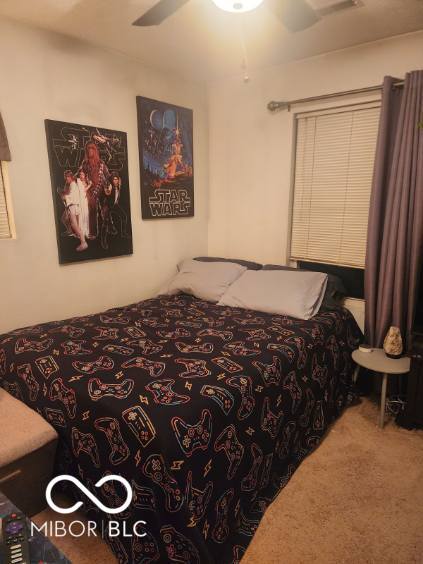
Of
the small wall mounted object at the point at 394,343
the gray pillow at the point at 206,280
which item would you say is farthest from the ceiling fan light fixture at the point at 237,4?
the small wall mounted object at the point at 394,343

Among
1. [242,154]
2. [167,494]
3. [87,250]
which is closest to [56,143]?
[87,250]

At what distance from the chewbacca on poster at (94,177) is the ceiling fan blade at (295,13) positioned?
145 cm

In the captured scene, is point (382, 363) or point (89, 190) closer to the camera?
point (382, 363)

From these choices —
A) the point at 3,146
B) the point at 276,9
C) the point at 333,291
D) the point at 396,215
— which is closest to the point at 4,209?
the point at 3,146

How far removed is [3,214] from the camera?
2.18m

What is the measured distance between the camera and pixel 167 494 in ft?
3.98

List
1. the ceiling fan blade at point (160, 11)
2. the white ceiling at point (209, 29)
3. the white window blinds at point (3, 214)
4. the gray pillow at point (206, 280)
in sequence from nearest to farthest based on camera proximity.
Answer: the ceiling fan blade at point (160, 11) → the white ceiling at point (209, 29) → the white window blinds at point (3, 214) → the gray pillow at point (206, 280)

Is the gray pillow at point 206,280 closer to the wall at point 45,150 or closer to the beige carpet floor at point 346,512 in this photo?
the wall at point 45,150

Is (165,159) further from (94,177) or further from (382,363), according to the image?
(382,363)

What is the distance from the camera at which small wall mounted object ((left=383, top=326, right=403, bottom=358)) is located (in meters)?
2.27

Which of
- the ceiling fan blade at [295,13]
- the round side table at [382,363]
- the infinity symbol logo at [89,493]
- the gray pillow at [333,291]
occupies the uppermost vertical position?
the ceiling fan blade at [295,13]

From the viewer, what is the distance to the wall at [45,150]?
2.13 meters

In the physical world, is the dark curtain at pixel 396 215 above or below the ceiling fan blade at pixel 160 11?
below

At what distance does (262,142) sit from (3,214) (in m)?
2.07
